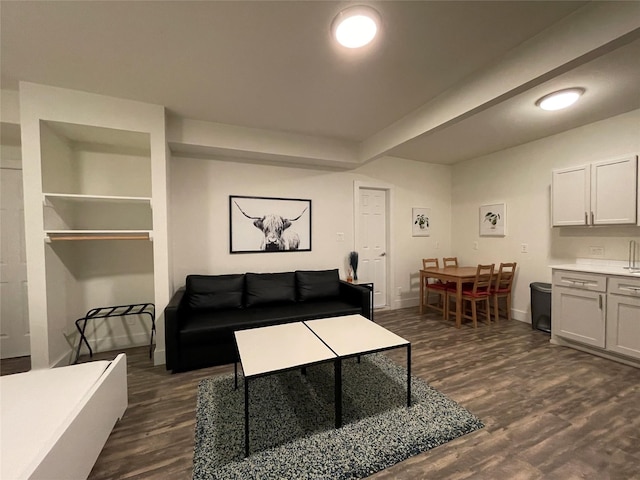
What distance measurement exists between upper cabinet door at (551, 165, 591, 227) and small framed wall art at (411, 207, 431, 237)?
1.76 meters

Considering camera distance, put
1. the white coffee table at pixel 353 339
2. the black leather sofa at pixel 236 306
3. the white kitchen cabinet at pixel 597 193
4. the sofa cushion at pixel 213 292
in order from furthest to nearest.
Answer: the sofa cushion at pixel 213 292 → the white kitchen cabinet at pixel 597 193 → the black leather sofa at pixel 236 306 → the white coffee table at pixel 353 339

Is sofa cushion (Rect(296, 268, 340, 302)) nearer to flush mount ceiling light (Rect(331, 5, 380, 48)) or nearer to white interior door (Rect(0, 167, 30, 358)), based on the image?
flush mount ceiling light (Rect(331, 5, 380, 48))

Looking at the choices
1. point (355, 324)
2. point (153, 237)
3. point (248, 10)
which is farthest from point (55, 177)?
point (355, 324)

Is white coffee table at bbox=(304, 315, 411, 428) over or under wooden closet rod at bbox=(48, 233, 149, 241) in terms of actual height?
under

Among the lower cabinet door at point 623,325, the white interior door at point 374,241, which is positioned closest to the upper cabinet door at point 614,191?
the lower cabinet door at point 623,325

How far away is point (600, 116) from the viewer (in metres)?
2.94

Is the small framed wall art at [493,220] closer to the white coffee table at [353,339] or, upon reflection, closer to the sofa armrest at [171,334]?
the white coffee table at [353,339]

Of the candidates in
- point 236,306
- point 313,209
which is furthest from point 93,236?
point 313,209

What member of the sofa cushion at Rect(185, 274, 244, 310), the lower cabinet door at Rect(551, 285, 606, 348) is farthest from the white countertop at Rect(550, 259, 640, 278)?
the sofa cushion at Rect(185, 274, 244, 310)

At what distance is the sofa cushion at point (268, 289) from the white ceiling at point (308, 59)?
6.21 ft

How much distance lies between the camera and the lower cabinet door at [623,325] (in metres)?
2.42

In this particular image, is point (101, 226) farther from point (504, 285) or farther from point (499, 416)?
point (504, 285)

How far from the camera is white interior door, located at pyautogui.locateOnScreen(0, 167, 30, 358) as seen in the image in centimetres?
272

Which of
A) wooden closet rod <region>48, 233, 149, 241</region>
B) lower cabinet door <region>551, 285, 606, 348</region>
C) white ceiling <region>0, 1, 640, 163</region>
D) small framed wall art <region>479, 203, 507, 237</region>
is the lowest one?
lower cabinet door <region>551, 285, 606, 348</region>
